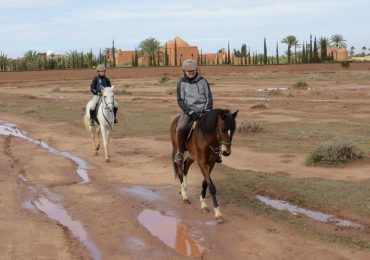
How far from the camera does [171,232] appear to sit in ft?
25.8

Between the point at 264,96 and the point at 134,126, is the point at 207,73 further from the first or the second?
the point at 134,126

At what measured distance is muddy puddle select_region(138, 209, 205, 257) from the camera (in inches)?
279

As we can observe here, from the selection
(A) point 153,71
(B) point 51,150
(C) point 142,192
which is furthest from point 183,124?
(A) point 153,71

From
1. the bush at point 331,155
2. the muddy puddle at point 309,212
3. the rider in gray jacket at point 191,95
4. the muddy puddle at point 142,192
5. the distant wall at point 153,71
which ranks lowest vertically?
the muddy puddle at point 309,212

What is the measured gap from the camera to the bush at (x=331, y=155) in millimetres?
12789

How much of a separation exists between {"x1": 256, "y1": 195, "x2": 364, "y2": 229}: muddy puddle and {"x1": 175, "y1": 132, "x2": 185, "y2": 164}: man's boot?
67.7 inches

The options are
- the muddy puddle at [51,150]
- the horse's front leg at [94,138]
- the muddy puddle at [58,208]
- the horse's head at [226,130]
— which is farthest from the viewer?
the horse's front leg at [94,138]

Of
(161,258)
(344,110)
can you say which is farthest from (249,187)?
(344,110)

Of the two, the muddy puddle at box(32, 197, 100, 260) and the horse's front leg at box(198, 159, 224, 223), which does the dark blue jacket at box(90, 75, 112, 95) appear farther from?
the horse's front leg at box(198, 159, 224, 223)

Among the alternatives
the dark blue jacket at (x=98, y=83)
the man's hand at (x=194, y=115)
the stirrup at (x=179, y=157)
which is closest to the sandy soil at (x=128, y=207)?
the stirrup at (x=179, y=157)

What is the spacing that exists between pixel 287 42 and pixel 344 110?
2887 inches

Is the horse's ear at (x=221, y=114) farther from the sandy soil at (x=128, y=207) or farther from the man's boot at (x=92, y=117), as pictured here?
the man's boot at (x=92, y=117)

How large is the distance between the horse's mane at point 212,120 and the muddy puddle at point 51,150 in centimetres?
405

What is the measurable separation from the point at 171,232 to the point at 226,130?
1.75m
